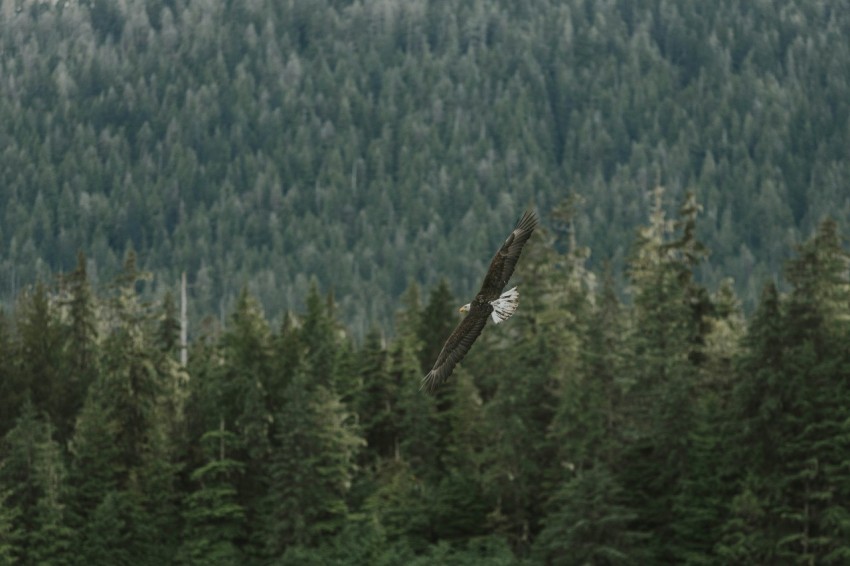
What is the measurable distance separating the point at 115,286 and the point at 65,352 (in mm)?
5247

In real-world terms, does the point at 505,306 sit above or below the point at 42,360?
above

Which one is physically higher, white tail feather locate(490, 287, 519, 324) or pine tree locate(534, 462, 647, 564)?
white tail feather locate(490, 287, 519, 324)

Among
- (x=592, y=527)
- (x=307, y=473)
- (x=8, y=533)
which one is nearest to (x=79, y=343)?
(x=8, y=533)

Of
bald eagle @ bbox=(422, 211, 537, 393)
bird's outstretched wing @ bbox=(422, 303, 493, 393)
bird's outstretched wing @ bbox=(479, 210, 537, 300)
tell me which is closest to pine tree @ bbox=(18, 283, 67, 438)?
bird's outstretched wing @ bbox=(422, 303, 493, 393)

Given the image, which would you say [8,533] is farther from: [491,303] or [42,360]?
[491,303]

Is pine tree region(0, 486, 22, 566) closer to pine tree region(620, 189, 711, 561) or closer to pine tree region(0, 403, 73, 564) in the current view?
pine tree region(0, 403, 73, 564)

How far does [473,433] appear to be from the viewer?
71250 mm

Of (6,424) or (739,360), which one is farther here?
(6,424)

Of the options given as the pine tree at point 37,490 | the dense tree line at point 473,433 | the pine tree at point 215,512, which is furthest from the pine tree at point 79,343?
the pine tree at point 215,512

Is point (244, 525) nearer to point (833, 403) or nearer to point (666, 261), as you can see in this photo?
point (666, 261)

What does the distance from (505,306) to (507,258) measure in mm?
1065

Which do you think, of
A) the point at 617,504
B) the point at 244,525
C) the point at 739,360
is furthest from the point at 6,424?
the point at 739,360

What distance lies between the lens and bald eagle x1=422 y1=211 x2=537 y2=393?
748 inches

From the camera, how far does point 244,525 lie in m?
70.3
